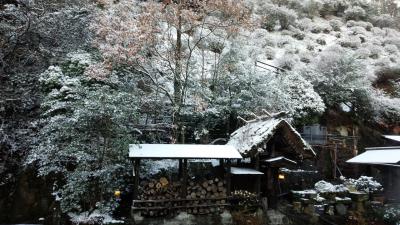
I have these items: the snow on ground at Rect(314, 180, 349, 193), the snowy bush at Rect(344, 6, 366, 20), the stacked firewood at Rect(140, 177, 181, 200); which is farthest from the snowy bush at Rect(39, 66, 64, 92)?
the snowy bush at Rect(344, 6, 366, 20)

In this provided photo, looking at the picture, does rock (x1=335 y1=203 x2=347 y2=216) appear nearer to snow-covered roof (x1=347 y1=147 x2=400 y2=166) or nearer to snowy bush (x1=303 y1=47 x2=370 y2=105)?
snow-covered roof (x1=347 y1=147 x2=400 y2=166)

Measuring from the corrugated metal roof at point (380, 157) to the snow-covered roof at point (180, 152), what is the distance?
694 cm

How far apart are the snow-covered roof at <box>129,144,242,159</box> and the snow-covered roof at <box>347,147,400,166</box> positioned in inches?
272

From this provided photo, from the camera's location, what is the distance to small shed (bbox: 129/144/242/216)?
10620 mm

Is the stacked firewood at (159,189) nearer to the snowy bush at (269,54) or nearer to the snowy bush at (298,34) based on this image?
the snowy bush at (269,54)

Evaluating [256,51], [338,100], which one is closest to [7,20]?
[256,51]

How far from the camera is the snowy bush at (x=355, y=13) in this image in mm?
34656

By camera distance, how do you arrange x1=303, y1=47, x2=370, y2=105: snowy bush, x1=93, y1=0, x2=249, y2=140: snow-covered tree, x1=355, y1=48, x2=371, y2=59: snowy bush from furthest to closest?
x1=355, y1=48, x2=371, y2=59: snowy bush
x1=303, y1=47, x2=370, y2=105: snowy bush
x1=93, y1=0, x2=249, y2=140: snow-covered tree

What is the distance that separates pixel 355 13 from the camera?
3475 cm

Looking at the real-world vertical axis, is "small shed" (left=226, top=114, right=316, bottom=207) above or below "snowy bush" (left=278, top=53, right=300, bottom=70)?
below

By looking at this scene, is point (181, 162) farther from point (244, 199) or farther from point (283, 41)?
point (283, 41)

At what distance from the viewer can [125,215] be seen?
11977 millimetres

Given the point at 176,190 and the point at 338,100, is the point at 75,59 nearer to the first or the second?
the point at 176,190

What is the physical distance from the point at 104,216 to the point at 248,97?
991 centimetres
